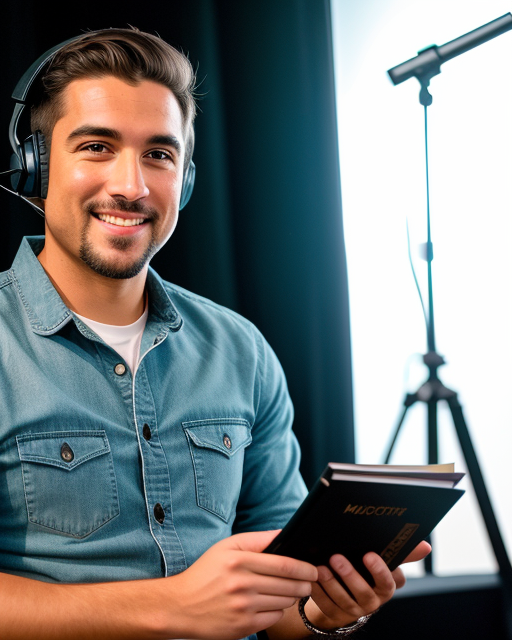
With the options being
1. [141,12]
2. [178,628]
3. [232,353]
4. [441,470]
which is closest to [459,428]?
[232,353]

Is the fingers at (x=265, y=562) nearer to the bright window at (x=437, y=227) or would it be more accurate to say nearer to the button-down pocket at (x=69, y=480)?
the button-down pocket at (x=69, y=480)

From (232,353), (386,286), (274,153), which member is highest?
(274,153)

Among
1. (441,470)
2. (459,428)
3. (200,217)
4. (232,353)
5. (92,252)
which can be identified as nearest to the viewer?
(441,470)

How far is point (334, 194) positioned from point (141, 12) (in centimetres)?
69

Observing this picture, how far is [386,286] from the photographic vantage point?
2.05m

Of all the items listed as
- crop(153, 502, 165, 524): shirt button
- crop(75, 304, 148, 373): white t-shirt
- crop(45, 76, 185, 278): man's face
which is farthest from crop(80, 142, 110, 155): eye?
crop(153, 502, 165, 524): shirt button

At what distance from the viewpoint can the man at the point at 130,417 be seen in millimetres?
927

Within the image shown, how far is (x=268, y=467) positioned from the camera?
1346 millimetres

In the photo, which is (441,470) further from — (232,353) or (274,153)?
(274,153)

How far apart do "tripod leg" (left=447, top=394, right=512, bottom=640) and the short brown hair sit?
101cm

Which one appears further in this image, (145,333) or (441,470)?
(145,333)

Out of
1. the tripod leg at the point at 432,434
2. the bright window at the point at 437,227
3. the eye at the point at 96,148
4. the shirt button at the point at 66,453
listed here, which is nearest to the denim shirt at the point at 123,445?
the shirt button at the point at 66,453

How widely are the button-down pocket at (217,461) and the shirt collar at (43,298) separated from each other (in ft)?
0.69

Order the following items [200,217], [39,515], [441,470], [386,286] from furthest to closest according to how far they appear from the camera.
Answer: [386,286] → [200,217] → [39,515] → [441,470]
